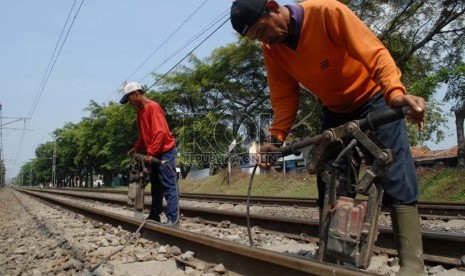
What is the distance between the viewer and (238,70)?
114 ft

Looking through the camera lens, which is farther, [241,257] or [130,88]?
[130,88]

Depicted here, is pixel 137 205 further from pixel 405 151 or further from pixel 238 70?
pixel 238 70

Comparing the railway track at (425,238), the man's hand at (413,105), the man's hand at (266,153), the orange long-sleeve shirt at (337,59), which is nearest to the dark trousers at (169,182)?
the railway track at (425,238)

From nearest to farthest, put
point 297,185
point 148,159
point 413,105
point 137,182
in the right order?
point 413,105, point 148,159, point 137,182, point 297,185

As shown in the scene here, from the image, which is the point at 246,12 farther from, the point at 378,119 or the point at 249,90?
the point at 249,90

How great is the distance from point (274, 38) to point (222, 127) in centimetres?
3041

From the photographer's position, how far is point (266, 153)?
3326 mm

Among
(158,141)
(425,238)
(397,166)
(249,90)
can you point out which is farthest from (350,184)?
(249,90)

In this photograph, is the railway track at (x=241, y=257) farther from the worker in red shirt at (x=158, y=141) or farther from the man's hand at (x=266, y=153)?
the worker in red shirt at (x=158, y=141)

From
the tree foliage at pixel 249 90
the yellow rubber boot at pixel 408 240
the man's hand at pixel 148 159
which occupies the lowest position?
the yellow rubber boot at pixel 408 240

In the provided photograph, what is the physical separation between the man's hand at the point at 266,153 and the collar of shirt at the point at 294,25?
79cm

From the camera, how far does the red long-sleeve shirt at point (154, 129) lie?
6246mm

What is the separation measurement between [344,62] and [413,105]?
0.67 m

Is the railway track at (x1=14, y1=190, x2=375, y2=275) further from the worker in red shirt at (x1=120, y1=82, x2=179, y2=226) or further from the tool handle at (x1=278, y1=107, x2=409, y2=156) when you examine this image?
the worker in red shirt at (x1=120, y1=82, x2=179, y2=226)
